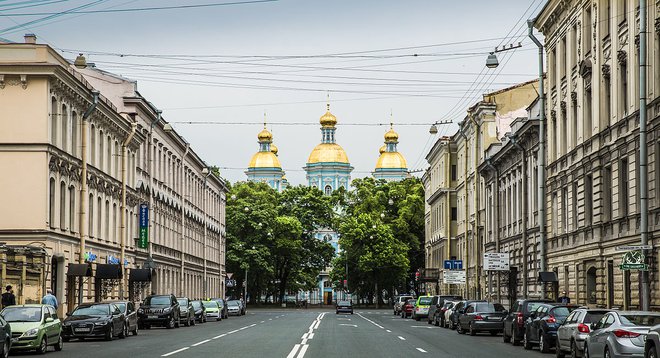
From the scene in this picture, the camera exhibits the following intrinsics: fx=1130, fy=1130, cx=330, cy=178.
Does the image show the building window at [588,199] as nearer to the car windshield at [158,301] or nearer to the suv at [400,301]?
the car windshield at [158,301]

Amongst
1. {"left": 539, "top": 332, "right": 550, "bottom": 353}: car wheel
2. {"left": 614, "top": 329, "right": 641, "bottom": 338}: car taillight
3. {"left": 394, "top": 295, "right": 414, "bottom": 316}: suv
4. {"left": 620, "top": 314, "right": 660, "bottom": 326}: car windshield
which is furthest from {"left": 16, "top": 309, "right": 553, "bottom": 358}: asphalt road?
{"left": 394, "top": 295, "right": 414, "bottom": 316}: suv

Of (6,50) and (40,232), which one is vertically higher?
(6,50)

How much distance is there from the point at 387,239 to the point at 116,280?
188 feet

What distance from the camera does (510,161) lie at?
2420 inches

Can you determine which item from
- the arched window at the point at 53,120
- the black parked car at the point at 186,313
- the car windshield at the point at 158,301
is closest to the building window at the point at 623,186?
the arched window at the point at 53,120

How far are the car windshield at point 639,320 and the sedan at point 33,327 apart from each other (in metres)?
14.3

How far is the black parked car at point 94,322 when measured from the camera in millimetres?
35531

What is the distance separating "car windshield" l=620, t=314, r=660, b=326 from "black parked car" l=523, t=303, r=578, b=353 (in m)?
7.20

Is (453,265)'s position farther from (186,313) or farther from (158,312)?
(158,312)

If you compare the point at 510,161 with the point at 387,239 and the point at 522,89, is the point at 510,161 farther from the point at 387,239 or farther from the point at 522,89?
the point at 387,239

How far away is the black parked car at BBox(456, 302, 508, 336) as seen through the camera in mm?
43469

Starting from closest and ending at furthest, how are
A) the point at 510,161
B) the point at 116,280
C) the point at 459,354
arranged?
1. the point at 459,354
2. the point at 116,280
3. the point at 510,161

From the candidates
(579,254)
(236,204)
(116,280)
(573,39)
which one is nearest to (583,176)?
(579,254)

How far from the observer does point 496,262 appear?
179 ft
